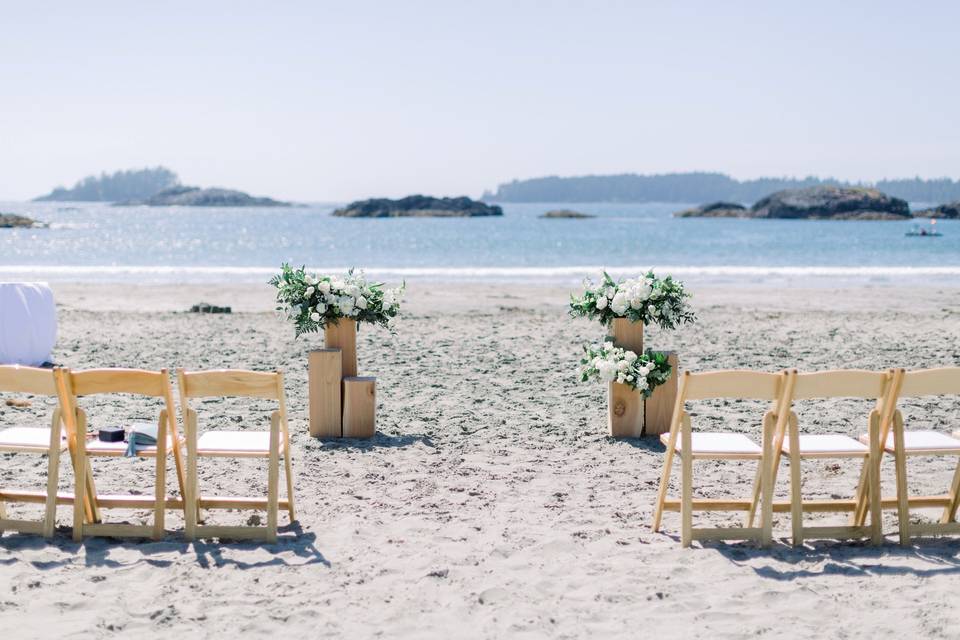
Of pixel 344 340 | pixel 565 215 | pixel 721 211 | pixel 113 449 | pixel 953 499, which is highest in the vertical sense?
pixel 721 211

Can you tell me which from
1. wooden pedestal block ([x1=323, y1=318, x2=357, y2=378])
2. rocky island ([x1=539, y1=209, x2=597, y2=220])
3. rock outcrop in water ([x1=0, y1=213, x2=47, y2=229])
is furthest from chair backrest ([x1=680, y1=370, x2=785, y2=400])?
rocky island ([x1=539, y1=209, x2=597, y2=220])

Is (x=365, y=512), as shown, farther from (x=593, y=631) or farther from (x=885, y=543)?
(x=885, y=543)

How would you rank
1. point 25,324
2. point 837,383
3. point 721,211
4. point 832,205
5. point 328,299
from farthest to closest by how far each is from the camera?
point 721,211 → point 832,205 → point 25,324 → point 328,299 → point 837,383

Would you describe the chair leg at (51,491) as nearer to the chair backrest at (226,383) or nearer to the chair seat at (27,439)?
the chair seat at (27,439)

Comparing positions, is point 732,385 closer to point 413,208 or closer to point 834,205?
point 834,205

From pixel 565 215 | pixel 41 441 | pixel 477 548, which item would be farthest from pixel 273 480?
pixel 565 215

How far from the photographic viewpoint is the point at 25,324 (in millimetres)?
9445

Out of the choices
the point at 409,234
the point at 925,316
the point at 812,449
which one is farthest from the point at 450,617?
the point at 409,234

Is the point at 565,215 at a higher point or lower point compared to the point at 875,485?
higher

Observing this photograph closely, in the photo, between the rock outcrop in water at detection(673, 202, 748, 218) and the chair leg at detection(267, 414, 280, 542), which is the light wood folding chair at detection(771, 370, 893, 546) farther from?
the rock outcrop in water at detection(673, 202, 748, 218)

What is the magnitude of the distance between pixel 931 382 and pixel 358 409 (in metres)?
3.90

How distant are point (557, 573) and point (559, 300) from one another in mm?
14931

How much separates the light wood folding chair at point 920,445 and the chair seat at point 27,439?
3954mm

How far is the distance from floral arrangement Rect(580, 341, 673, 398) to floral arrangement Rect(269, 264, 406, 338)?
1.55 metres
